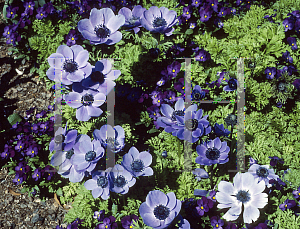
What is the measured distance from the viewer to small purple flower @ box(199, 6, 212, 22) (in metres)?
3.76

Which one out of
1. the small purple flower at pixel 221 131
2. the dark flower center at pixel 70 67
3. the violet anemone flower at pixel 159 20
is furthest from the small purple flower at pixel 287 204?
the dark flower center at pixel 70 67

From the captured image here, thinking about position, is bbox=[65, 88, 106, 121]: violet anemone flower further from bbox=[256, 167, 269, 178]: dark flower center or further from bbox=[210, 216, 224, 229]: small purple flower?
bbox=[256, 167, 269, 178]: dark flower center

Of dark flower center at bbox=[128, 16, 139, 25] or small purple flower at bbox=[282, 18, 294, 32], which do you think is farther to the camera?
small purple flower at bbox=[282, 18, 294, 32]

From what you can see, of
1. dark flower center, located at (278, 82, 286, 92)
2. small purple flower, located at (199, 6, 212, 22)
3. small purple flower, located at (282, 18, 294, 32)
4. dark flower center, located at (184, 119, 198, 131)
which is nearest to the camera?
dark flower center, located at (184, 119, 198, 131)

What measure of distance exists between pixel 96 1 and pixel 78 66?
210 cm

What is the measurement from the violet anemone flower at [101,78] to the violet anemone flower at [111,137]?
1.10 ft

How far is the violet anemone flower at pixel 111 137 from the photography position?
2.25 metres

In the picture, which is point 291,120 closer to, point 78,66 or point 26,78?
point 78,66

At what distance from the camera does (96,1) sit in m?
3.88

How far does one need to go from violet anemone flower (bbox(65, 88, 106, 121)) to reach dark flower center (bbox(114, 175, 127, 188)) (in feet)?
1.90

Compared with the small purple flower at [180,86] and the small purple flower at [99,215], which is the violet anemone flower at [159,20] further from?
the small purple flower at [99,215]

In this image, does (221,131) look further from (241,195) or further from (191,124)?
(241,195)

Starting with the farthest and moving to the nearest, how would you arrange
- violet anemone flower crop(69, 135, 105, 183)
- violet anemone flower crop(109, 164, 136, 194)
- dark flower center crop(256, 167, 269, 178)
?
dark flower center crop(256, 167, 269, 178)
violet anemone flower crop(109, 164, 136, 194)
violet anemone flower crop(69, 135, 105, 183)

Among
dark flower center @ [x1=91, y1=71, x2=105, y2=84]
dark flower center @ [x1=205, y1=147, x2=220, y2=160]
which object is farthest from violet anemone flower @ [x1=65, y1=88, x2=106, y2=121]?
dark flower center @ [x1=205, y1=147, x2=220, y2=160]
